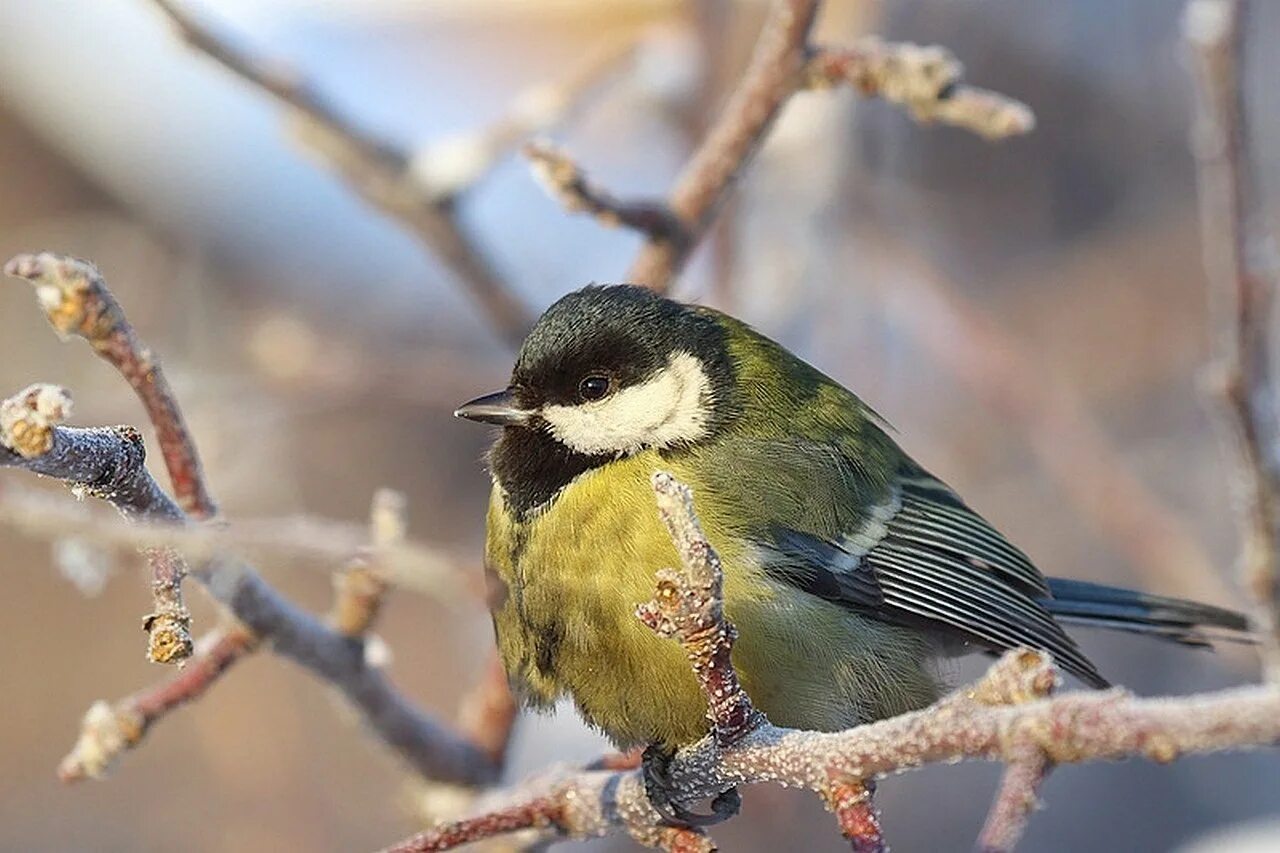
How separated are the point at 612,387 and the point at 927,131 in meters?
3.00

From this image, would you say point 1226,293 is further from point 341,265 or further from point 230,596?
point 341,265

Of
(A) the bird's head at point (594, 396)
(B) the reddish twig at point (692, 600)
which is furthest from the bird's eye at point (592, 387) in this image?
(B) the reddish twig at point (692, 600)

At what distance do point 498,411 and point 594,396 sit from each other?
0.12 m

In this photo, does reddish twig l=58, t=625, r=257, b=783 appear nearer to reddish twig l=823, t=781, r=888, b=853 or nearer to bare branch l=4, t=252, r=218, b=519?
bare branch l=4, t=252, r=218, b=519

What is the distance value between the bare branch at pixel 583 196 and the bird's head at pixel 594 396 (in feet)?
0.30

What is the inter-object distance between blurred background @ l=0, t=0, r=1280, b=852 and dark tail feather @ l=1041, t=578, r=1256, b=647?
1.45 feet

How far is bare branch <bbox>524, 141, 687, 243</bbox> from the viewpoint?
1592 millimetres

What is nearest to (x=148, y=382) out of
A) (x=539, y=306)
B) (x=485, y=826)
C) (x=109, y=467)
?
(x=109, y=467)

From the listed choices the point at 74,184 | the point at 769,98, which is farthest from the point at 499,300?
the point at 74,184

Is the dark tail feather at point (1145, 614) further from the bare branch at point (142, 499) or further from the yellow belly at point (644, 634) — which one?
the bare branch at point (142, 499)

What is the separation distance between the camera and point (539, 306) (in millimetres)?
2918

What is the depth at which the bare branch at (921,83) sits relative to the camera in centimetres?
159

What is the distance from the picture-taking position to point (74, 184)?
4215 mm

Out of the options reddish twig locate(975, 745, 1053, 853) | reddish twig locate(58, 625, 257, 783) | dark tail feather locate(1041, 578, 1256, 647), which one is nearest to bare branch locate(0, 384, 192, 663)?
reddish twig locate(58, 625, 257, 783)
